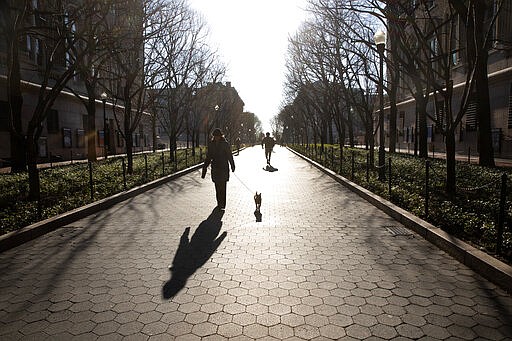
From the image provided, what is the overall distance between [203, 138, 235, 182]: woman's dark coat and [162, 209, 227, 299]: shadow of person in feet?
4.72

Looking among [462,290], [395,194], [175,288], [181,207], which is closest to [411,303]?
[462,290]

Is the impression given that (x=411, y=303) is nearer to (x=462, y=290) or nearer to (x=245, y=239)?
(x=462, y=290)

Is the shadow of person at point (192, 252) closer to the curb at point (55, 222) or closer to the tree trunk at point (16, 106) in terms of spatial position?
the curb at point (55, 222)

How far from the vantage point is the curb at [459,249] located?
3.91 meters

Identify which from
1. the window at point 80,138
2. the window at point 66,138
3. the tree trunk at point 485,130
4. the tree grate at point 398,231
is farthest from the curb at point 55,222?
the window at point 80,138

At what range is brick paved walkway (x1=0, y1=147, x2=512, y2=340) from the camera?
10.2 ft

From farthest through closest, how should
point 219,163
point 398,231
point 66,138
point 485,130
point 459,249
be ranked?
point 66,138, point 485,130, point 219,163, point 398,231, point 459,249

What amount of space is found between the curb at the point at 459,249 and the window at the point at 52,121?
82.4 ft

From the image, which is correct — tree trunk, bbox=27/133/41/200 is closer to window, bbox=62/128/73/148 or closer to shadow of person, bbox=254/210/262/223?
shadow of person, bbox=254/210/262/223

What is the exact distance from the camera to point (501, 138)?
20.9 m

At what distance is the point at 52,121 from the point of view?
26188 mm

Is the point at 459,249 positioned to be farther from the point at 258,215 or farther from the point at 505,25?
the point at 505,25

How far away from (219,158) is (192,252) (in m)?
3.67

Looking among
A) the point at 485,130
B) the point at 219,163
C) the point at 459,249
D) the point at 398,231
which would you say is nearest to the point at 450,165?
the point at 398,231
